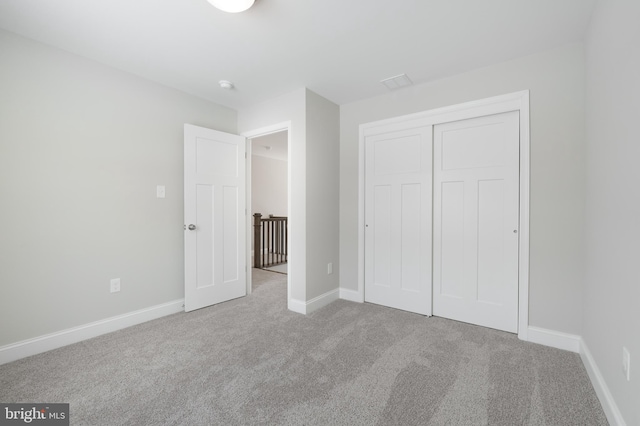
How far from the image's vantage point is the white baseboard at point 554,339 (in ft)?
7.08

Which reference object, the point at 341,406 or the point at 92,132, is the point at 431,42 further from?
the point at 92,132

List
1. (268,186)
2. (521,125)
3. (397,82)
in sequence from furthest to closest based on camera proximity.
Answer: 1. (268,186)
2. (397,82)
3. (521,125)

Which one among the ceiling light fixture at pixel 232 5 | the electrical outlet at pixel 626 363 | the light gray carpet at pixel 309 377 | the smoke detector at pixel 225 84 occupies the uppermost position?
the smoke detector at pixel 225 84

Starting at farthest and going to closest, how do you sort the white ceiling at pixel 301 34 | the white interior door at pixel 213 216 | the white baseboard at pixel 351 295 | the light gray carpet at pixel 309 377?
the white baseboard at pixel 351 295 → the white interior door at pixel 213 216 → the white ceiling at pixel 301 34 → the light gray carpet at pixel 309 377

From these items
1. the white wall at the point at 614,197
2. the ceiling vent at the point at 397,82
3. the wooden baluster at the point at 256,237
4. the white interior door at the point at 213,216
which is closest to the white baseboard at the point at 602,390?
the white wall at the point at 614,197

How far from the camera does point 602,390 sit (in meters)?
1.56

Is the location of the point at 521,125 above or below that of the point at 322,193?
above

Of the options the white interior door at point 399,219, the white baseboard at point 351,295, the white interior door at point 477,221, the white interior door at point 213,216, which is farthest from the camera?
the white baseboard at point 351,295

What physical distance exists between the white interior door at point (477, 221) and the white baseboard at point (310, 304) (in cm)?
118

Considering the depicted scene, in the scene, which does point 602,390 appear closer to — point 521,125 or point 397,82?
point 521,125

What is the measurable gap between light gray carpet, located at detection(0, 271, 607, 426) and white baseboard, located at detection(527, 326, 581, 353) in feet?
0.29

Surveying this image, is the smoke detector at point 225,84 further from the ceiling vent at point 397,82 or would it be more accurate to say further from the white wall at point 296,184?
the ceiling vent at point 397,82

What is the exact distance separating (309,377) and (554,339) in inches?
78.4

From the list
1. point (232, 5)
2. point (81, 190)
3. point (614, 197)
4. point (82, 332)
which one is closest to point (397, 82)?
point (232, 5)
